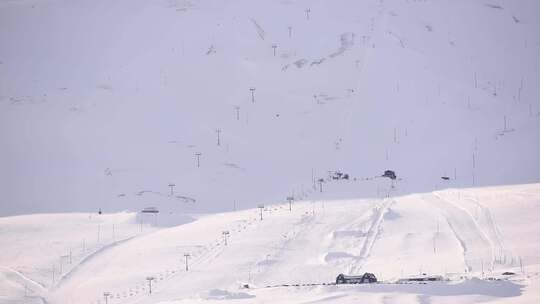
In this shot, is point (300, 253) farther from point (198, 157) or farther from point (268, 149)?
point (268, 149)

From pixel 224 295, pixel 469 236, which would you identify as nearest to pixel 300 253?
pixel 469 236

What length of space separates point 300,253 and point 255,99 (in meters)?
34.7

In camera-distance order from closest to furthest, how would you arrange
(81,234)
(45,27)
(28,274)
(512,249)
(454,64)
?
(512,249), (28,274), (81,234), (454,64), (45,27)

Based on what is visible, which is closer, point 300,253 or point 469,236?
point 300,253

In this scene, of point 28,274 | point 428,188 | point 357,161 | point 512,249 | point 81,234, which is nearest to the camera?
point 512,249

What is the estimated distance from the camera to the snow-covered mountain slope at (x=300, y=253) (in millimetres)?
36656

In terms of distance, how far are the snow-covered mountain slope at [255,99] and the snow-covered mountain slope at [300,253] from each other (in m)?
8.17

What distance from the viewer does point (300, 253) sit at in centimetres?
4684

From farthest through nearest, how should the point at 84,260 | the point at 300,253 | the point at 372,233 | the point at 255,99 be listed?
1. the point at 255,99
2. the point at 84,260
3. the point at 372,233
4. the point at 300,253

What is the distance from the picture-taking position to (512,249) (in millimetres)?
43688

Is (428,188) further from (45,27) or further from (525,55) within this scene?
(45,27)

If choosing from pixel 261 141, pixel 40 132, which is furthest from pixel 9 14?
pixel 261 141

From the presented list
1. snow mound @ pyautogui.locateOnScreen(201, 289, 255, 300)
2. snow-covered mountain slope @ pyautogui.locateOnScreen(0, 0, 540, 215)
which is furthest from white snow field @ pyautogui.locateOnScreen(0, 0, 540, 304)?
snow-covered mountain slope @ pyautogui.locateOnScreen(0, 0, 540, 215)

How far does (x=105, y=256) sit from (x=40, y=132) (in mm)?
28985
